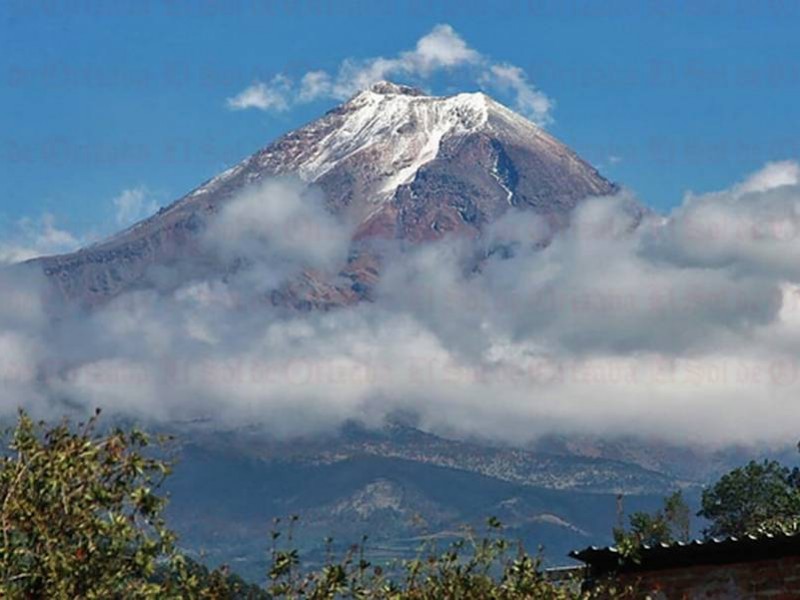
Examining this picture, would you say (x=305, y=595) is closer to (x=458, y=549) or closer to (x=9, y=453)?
(x=458, y=549)

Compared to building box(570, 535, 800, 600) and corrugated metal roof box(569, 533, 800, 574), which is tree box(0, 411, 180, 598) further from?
building box(570, 535, 800, 600)

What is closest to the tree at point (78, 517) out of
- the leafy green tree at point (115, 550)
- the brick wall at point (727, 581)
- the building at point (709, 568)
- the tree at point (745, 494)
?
the leafy green tree at point (115, 550)

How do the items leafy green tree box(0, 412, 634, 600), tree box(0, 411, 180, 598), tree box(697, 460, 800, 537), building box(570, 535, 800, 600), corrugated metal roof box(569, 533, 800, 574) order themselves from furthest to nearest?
tree box(697, 460, 800, 537) < building box(570, 535, 800, 600) < corrugated metal roof box(569, 533, 800, 574) < leafy green tree box(0, 412, 634, 600) < tree box(0, 411, 180, 598)

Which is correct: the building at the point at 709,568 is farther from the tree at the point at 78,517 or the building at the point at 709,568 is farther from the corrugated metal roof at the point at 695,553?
the tree at the point at 78,517

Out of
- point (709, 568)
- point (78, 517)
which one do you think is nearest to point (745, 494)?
point (709, 568)

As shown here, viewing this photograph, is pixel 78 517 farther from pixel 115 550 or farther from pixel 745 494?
pixel 745 494

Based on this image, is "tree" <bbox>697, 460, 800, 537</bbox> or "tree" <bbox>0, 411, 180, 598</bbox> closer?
"tree" <bbox>0, 411, 180, 598</bbox>

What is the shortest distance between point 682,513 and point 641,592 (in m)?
132

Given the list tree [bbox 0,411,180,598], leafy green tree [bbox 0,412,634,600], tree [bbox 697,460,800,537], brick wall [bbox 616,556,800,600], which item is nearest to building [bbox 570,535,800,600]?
brick wall [bbox 616,556,800,600]

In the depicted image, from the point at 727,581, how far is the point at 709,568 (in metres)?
0.36

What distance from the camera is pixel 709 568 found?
23.2 m

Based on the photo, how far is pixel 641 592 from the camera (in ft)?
77.9

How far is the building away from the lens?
22.3 metres

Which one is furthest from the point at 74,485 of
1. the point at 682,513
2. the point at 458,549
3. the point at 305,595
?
the point at 682,513
